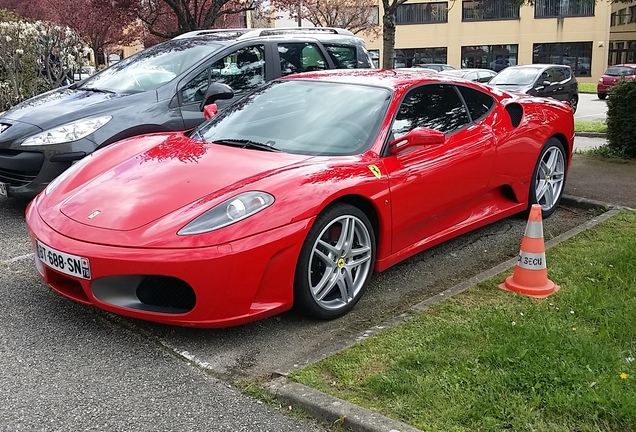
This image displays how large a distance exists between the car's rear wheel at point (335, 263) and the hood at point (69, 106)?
3.04 m

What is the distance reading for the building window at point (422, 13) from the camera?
46.5 m

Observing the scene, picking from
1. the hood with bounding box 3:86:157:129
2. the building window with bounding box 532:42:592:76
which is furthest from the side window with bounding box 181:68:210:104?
the building window with bounding box 532:42:592:76

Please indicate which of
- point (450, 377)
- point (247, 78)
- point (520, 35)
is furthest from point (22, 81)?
point (520, 35)

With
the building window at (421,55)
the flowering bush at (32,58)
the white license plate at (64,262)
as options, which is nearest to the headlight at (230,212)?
the white license plate at (64,262)

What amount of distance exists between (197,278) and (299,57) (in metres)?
4.50

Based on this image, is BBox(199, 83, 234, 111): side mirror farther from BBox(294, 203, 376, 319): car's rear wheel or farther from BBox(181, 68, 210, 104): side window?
BBox(294, 203, 376, 319): car's rear wheel

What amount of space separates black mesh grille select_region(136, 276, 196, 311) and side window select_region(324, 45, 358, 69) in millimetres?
4734

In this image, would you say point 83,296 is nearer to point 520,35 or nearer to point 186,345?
point 186,345

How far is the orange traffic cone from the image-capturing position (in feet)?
13.0

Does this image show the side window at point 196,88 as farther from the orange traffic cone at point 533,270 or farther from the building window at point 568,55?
the building window at point 568,55

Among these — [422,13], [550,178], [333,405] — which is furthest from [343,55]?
[422,13]

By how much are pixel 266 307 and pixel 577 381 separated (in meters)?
1.51

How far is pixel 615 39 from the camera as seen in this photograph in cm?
4566

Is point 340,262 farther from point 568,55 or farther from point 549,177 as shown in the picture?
point 568,55
